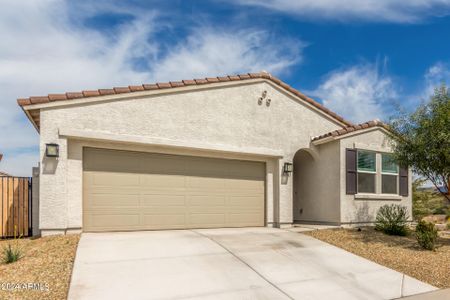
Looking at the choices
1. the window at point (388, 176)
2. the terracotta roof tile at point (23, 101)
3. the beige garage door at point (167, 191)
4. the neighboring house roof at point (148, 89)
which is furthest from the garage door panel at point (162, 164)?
the window at point (388, 176)

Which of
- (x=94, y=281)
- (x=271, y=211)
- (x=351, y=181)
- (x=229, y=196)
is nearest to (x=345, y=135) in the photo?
(x=351, y=181)

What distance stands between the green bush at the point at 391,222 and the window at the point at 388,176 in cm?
103

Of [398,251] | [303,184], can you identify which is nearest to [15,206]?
[303,184]

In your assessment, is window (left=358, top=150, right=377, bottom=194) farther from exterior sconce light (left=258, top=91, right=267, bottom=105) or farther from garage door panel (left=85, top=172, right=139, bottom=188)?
garage door panel (left=85, top=172, right=139, bottom=188)

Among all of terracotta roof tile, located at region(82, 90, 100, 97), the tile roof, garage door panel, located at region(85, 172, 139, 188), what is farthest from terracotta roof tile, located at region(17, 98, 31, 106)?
the tile roof

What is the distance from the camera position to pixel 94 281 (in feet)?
18.1

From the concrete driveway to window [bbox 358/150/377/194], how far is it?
176 inches

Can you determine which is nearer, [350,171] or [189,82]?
[189,82]

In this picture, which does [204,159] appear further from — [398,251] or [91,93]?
[398,251]

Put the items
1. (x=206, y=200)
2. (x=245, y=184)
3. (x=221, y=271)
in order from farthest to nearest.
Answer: (x=245, y=184) < (x=206, y=200) < (x=221, y=271)

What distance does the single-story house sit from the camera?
896cm

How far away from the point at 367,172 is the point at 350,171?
975 mm

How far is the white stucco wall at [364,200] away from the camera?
39.4 feet

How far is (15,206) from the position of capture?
9586 mm
